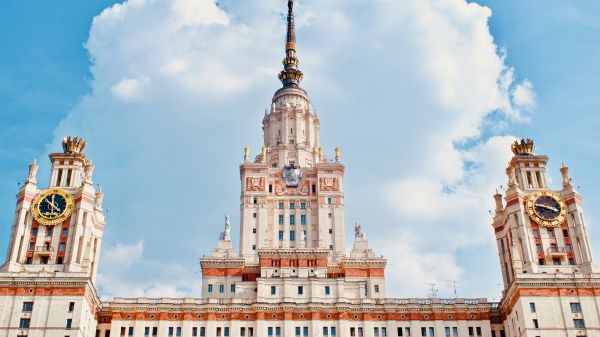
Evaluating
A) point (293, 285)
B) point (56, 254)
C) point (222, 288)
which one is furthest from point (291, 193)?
point (56, 254)

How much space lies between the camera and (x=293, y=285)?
106938mm

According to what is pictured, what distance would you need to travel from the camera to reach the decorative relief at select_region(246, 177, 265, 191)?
429 feet

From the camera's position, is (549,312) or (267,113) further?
(267,113)

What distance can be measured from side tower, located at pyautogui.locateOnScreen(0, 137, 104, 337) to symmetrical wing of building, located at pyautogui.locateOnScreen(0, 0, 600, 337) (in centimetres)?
15

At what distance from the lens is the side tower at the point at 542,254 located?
308 feet

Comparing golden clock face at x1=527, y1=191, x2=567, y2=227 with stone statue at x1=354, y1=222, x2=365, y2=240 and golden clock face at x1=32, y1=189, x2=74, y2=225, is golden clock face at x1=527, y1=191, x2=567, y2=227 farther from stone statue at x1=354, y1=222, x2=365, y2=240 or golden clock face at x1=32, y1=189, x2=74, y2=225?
golden clock face at x1=32, y1=189, x2=74, y2=225

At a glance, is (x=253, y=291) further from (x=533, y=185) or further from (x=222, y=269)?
(x=533, y=185)

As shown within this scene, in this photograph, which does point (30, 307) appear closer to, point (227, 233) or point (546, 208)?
point (227, 233)

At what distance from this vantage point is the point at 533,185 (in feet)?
354

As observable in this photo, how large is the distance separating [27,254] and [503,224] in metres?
71.3

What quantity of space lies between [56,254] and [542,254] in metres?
70.0

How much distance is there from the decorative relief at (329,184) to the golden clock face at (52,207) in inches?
1856

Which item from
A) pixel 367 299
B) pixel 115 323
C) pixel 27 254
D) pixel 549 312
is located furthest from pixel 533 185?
pixel 27 254

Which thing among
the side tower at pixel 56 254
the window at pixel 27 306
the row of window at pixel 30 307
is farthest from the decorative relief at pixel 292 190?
the window at pixel 27 306
